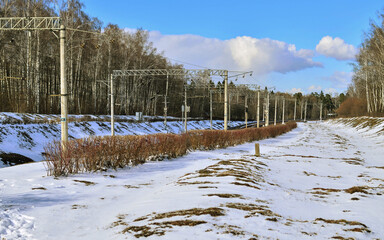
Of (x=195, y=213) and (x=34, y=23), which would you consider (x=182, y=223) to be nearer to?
(x=195, y=213)

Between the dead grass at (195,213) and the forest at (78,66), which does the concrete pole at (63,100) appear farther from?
the dead grass at (195,213)

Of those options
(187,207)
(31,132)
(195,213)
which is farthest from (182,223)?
(31,132)

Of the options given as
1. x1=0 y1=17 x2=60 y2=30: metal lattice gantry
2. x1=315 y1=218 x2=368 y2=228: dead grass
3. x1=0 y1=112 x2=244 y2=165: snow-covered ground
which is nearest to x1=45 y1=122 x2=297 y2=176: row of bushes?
x1=0 y1=112 x2=244 y2=165: snow-covered ground

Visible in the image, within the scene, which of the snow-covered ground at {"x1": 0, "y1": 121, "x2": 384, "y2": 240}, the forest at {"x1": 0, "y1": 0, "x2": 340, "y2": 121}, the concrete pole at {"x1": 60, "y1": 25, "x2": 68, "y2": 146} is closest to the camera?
the snow-covered ground at {"x1": 0, "y1": 121, "x2": 384, "y2": 240}

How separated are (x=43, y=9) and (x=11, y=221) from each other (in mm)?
30568

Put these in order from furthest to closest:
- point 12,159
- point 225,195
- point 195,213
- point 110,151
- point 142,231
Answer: point 12,159, point 110,151, point 225,195, point 195,213, point 142,231

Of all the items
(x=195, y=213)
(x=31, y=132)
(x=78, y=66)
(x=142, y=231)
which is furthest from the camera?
(x=78, y=66)

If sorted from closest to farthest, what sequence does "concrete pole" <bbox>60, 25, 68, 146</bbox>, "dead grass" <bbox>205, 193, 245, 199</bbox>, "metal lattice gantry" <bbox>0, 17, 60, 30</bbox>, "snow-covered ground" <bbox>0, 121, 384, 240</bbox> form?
"snow-covered ground" <bbox>0, 121, 384, 240</bbox> → "dead grass" <bbox>205, 193, 245, 199</bbox> → "concrete pole" <bbox>60, 25, 68, 146</bbox> → "metal lattice gantry" <bbox>0, 17, 60, 30</bbox>

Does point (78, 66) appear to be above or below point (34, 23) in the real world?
above

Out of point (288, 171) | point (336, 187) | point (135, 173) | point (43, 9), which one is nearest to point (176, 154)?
point (135, 173)

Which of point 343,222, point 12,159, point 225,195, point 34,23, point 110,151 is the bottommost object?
→ point 12,159

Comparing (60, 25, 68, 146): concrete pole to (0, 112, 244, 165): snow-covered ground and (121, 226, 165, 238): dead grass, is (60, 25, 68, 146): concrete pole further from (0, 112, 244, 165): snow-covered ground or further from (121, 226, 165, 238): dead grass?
(121, 226, 165, 238): dead grass

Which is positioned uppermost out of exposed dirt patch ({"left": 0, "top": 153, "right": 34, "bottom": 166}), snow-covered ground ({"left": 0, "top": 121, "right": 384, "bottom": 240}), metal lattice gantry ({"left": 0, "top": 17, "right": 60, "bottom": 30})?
metal lattice gantry ({"left": 0, "top": 17, "right": 60, "bottom": 30})

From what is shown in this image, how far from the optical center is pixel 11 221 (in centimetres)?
496
